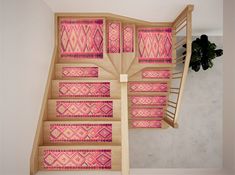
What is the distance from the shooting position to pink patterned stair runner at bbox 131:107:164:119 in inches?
186

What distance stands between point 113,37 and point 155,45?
2.71 ft

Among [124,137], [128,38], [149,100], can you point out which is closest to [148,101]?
[149,100]

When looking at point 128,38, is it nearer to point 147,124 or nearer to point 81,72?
point 81,72

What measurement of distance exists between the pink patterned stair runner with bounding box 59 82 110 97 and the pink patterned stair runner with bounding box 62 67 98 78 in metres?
0.35

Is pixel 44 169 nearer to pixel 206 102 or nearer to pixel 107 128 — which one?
pixel 107 128

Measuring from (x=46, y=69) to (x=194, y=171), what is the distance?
2150 millimetres

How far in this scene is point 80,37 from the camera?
404 cm

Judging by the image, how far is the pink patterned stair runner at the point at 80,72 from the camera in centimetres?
380

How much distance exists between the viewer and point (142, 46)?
4555mm

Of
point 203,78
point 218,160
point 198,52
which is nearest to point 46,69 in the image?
point 198,52

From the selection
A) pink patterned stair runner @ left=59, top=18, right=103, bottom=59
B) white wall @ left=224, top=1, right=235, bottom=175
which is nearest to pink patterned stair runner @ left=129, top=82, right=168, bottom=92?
pink patterned stair runner @ left=59, top=18, right=103, bottom=59

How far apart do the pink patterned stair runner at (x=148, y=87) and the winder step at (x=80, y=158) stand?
7.08 ft

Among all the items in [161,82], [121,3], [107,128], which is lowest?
[107,128]

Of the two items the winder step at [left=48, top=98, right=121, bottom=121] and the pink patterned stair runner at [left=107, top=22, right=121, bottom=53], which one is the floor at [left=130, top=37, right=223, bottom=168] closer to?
the pink patterned stair runner at [left=107, top=22, right=121, bottom=53]
